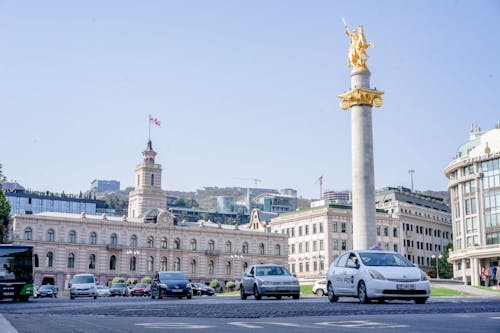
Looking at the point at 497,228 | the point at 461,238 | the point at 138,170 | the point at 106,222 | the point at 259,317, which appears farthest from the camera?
the point at 138,170

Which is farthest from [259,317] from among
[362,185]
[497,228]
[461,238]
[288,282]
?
[461,238]

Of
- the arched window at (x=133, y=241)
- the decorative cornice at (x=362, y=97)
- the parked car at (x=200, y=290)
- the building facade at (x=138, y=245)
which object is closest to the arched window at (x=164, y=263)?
the building facade at (x=138, y=245)

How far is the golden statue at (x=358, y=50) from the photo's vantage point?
4500 cm

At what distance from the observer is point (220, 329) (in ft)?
37.1

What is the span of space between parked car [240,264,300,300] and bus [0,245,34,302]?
36.8 ft

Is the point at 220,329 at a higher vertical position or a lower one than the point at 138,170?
lower

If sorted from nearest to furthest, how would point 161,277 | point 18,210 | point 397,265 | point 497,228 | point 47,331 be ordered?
point 47,331
point 397,265
point 161,277
point 497,228
point 18,210

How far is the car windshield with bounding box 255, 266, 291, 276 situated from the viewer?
29719mm

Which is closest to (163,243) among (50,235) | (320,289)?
(50,235)

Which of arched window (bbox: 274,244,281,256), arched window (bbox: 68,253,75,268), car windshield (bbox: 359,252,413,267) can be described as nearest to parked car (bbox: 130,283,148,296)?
arched window (bbox: 68,253,75,268)

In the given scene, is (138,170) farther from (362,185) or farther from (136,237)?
(362,185)

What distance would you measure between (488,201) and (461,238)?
7.89m

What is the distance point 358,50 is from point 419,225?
75992mm

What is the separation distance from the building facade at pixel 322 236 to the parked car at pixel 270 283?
2882 inches
